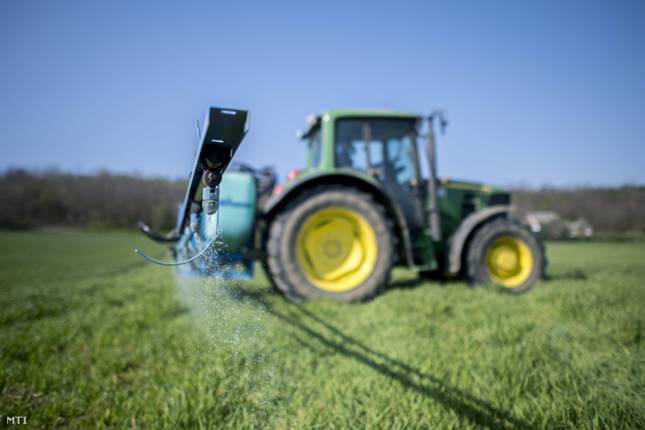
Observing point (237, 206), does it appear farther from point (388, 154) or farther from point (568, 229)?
point (568, 229)

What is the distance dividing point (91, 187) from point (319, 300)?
29.4 meters

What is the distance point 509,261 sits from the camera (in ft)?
15.1

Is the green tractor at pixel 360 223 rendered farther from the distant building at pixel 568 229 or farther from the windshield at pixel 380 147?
the distant building at pixel 568 229

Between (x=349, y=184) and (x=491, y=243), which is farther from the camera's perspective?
(x=491, y=243)

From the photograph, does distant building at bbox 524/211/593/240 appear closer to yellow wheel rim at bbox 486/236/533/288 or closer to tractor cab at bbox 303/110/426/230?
yellow wheel rim at bbox 486/236/533/288

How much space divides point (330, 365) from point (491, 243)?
123 inches

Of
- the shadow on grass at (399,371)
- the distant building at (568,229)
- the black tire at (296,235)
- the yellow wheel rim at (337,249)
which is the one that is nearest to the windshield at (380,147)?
the black tire at (296,235)

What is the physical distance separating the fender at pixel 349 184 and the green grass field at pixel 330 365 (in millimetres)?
873

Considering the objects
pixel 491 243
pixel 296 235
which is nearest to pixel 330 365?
pixel 296 235

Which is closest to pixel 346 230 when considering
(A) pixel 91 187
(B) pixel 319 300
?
(B) pixel 319 300

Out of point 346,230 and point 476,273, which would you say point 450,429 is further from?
point 476,273

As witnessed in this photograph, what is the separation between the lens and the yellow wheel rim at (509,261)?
4.59m

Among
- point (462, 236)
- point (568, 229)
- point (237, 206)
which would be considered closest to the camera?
point (237, 206)

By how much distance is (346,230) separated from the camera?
3.95 m
